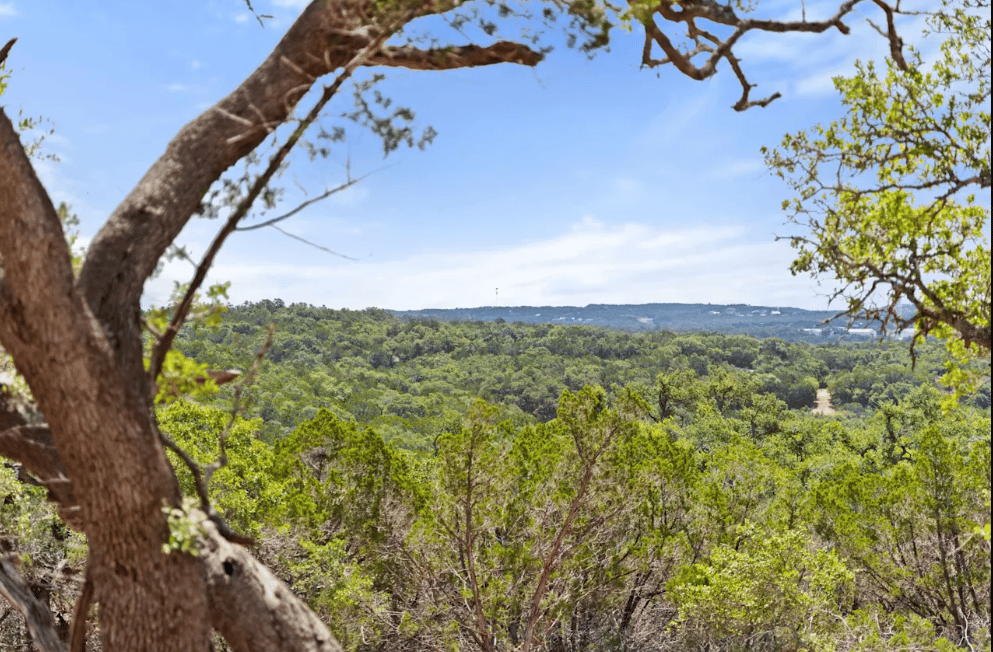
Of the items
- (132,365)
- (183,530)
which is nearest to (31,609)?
(183,530)

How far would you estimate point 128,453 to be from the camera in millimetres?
2396

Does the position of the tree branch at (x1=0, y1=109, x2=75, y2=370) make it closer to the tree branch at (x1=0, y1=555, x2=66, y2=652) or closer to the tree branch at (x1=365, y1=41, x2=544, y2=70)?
the tree branch at (x1=365, y1=41, x2=544, y2=70)

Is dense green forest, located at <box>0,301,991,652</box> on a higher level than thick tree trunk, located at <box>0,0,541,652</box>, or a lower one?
lower

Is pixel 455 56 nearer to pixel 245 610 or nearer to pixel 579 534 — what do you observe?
pixel 245 610

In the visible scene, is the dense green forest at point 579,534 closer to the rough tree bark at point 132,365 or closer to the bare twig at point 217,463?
the bare twig at point 217,463

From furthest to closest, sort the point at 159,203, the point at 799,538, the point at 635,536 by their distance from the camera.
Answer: the point at 635,536 → the point at 799,538 → the point at 159,203

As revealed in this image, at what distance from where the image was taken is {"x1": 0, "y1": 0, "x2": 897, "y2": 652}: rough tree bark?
2377 mm

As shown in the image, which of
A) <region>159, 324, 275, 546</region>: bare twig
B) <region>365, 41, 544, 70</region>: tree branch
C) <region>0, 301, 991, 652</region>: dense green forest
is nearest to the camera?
<region>159, 324, 275, 546</region>: bare twig

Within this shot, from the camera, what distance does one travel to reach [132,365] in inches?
98.7

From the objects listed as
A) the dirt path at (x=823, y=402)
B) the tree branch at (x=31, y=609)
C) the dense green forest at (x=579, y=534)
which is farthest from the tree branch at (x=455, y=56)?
the dirt path at (x=823, y=402)

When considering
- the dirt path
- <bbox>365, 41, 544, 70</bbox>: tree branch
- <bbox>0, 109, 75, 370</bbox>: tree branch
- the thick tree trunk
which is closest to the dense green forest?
the thick tree trunk

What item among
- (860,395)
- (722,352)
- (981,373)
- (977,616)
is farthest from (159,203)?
(722,352)

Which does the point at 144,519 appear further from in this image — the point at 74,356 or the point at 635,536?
the point at 635,536

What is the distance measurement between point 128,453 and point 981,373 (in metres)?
4.86
